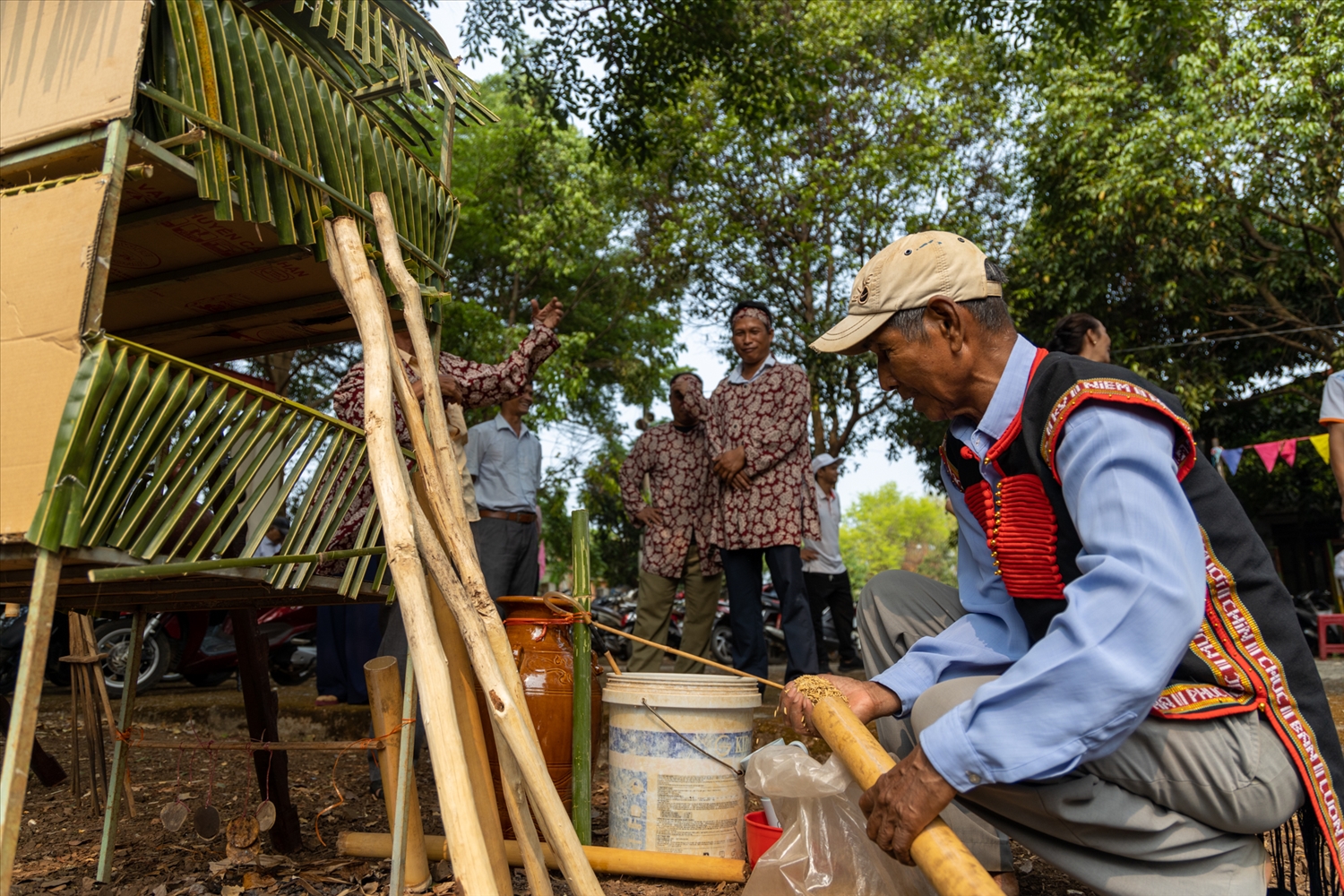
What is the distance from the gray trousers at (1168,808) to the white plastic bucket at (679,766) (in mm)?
974

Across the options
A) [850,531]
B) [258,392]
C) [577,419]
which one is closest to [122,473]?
[258,392]

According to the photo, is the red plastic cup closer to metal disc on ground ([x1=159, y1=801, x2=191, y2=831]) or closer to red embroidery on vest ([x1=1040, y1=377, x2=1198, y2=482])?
red embroidery on vest ([x1=1040, y1=377, x2=1198, y2=482])

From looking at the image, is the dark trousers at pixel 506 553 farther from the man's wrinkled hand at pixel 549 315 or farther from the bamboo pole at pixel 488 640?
the bamboo pole at pixel 488 640

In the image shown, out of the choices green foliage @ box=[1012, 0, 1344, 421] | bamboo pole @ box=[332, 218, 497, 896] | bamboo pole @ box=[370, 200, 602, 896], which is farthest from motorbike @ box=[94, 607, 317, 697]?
green foliage @ box=[1012, 0, 1344, 421]

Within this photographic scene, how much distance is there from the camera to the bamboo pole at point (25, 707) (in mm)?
1326

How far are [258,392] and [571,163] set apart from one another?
12108mm

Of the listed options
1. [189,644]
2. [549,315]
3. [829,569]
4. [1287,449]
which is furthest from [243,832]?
[1287,449]

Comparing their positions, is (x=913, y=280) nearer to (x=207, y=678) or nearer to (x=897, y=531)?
(x=207, y=678)

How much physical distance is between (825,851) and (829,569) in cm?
563

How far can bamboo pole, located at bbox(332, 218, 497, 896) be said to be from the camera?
146cm

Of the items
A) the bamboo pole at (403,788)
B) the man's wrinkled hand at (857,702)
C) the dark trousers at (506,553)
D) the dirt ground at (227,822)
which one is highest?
the dark trousers at (506,553)

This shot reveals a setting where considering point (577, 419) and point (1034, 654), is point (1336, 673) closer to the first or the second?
point (1034, 654)

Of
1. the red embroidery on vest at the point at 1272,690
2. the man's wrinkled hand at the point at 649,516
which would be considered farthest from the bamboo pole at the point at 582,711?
the man's wrinkled hand at the point at 649,516

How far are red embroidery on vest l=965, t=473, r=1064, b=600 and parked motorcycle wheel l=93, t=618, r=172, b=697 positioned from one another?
703 cm
